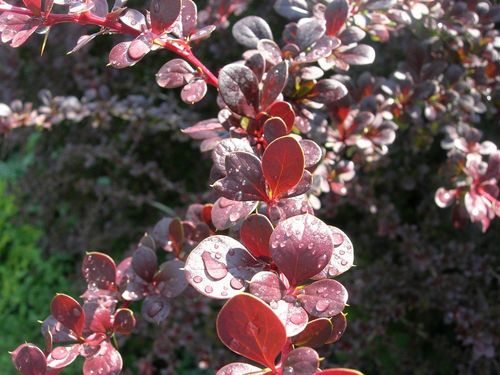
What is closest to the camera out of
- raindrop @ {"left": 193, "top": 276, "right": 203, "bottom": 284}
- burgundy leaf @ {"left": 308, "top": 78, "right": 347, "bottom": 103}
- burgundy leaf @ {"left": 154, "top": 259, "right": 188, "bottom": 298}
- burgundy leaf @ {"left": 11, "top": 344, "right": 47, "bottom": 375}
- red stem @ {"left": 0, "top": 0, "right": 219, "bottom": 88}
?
raindrop @ {"left": 193, "top": 276, "right": 203, "bottom": 284}

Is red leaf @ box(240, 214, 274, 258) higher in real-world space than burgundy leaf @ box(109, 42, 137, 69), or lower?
lower

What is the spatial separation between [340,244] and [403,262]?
1.22 metres

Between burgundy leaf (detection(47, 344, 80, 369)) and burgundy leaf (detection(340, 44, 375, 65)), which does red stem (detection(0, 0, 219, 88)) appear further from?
burgundy leaf (detection(47, 344, 80, 369))

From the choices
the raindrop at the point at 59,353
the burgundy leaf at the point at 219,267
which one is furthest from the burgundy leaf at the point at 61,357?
the burgundy leaf at the point at 219,267

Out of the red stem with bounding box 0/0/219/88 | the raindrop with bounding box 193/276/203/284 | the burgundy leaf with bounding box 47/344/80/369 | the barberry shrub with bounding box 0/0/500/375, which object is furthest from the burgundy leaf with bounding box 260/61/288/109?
the burgundy leaf with bounding box 47/344/80/369

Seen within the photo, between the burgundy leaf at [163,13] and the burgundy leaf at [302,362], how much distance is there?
0.54 m

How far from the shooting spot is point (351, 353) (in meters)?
1.75

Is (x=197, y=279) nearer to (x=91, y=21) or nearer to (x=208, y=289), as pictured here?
(x=208, y=289)

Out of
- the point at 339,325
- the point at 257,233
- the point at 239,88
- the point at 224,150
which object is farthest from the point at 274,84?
the point at 339,325

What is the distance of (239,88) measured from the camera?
911 mm

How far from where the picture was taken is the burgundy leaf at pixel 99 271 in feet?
3.28

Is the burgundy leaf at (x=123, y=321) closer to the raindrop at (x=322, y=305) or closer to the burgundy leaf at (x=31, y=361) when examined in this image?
the burgundy leaf at (x=31, y=361)

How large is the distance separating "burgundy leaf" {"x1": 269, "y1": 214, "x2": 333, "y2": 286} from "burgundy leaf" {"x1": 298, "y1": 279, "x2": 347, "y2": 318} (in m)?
0.04

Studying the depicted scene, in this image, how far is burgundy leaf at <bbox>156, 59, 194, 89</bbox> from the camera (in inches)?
37.7
